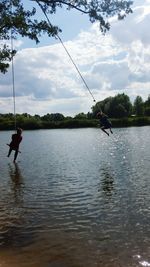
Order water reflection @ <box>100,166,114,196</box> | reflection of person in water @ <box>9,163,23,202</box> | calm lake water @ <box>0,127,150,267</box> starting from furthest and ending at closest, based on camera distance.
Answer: water reflection @ <box>100,166,114,196</box> → reflection of person in water @ <box>9,163,23,202</box> → calm lake water @ <box>0,127,150,267</box>

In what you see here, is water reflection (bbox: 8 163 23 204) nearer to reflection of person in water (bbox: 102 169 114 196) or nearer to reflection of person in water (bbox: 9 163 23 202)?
reflection of person in water (bbox: 9 163 23 202)

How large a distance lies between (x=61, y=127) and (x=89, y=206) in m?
163

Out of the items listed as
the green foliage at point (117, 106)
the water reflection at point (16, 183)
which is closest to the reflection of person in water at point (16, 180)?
the water reflection at point (16, 183)

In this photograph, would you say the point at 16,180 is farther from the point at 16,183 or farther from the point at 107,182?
the point at 107,182

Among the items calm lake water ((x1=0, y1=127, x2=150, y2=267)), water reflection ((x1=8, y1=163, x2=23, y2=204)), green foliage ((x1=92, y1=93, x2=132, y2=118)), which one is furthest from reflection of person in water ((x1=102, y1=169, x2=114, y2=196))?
green foliage ((x1=92, y1=93, x2=132, y2=118))

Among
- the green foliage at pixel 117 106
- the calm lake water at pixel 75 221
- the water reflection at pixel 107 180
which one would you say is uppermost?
the green foliage at pixel 117 106

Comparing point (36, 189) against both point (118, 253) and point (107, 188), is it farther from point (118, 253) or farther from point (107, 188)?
point (118, 253)

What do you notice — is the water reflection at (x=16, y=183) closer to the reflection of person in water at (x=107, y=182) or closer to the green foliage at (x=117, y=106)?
the reflection of person in water at (x=107, y=182)

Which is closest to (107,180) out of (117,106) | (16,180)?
(16,180)

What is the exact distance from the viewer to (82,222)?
16.9 metres

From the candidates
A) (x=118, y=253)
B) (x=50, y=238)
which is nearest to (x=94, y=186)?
(x=50, y=238)

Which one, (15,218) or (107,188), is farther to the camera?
(107,188)

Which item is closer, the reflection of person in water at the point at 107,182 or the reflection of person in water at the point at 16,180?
the reflection of person in water at the point at 16,180

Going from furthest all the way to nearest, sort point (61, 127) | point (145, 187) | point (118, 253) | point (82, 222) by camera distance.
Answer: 1. point (61, 127)
2. point (145, 187)
3. point (82, 222)
4. point (118, 253)
